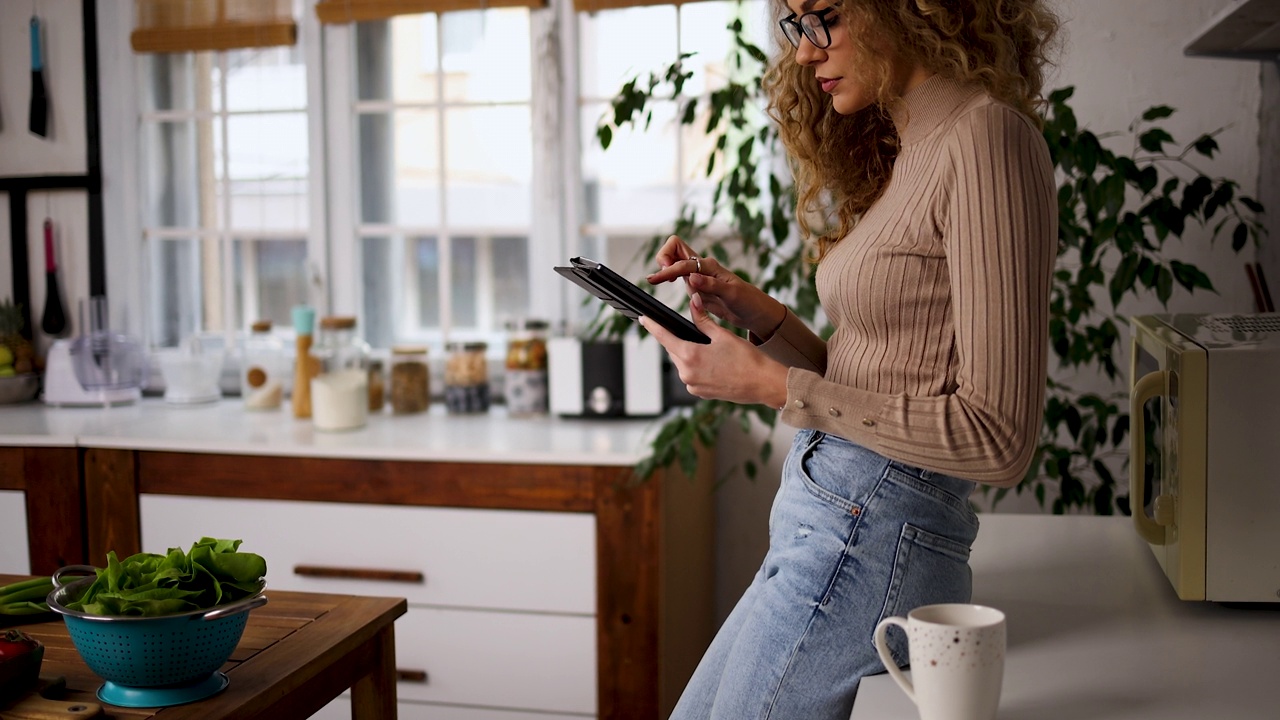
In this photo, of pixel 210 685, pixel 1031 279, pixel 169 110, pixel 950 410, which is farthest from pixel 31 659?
pixel 169 110

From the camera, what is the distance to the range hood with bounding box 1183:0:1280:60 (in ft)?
5.23

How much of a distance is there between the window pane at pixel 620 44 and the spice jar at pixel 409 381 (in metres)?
0.77

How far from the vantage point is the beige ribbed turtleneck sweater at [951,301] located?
99 centimetres

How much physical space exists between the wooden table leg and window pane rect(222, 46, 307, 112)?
196 centimetres

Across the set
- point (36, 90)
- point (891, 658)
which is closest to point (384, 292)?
point (36, 90)

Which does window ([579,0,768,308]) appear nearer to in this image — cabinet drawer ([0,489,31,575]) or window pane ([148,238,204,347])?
window pane ([148,238,204,347])

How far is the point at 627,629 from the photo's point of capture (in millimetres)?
2291

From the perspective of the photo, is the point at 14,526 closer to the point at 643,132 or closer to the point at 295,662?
the point at 295,662

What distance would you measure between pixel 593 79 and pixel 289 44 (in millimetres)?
838

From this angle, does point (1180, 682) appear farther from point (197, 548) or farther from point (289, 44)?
point (289, 44)

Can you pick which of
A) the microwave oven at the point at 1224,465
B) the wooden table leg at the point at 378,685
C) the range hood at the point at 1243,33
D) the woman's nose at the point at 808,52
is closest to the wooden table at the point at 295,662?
the wooden table leg at the point at 378,685

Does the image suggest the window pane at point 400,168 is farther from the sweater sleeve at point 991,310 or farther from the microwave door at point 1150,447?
the sweater sleeve at point 991,310

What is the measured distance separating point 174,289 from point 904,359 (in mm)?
2705

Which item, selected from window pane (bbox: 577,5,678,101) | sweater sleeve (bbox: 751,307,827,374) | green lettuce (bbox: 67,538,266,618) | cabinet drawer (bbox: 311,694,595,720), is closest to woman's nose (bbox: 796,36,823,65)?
sweater sleeve (bbox: 751,307,827,374)
